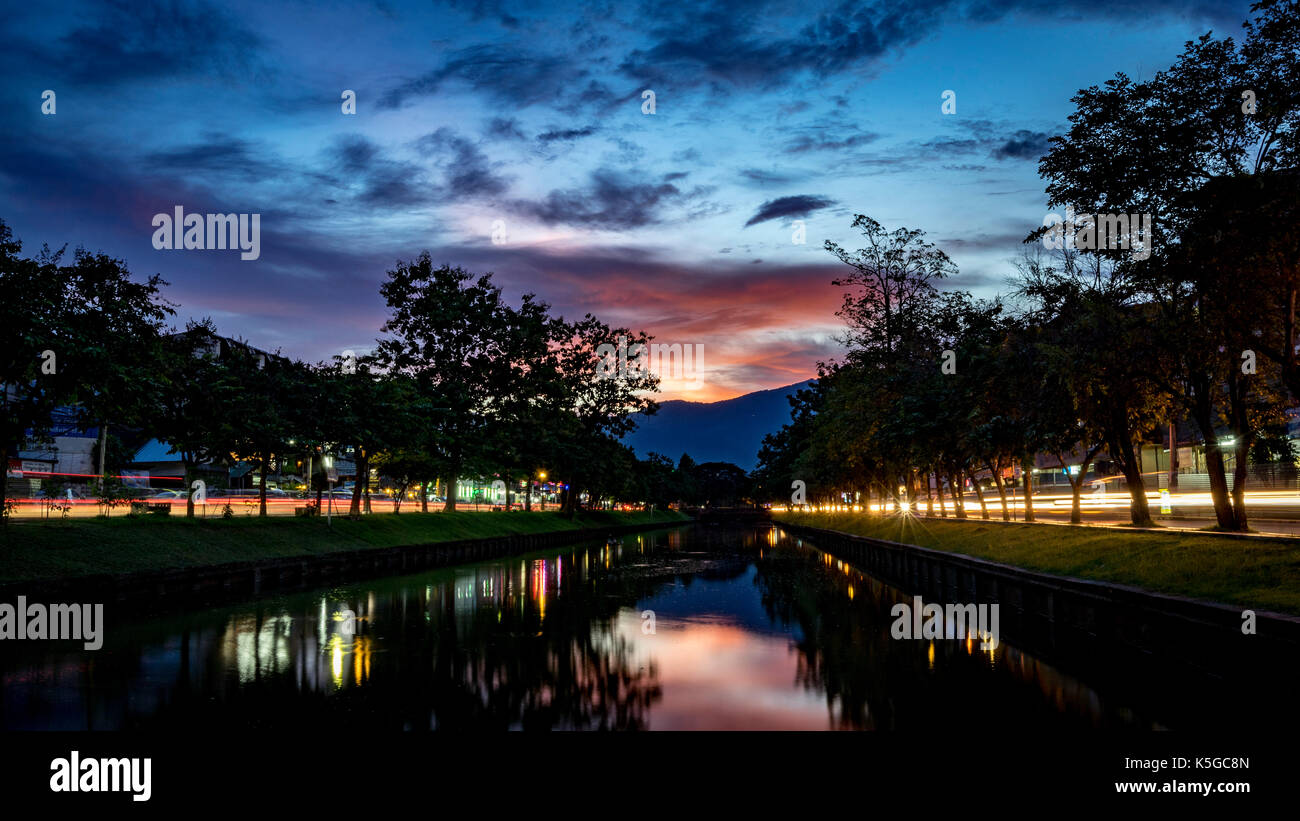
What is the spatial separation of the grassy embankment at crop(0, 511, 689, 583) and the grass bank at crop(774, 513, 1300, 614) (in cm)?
2764

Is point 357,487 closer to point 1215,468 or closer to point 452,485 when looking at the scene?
point 452,485

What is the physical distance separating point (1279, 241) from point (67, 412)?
257ft

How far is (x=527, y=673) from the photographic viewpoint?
16.9 m

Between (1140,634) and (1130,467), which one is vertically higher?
(1130,467)

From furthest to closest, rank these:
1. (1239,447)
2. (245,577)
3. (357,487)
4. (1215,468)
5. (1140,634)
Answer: (357,487) → (245,577) → (1215,468) → (1239,447) → (1140,634)

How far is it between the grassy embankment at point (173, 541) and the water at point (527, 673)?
106 inches

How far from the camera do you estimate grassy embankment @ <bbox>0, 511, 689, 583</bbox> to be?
78.7ft

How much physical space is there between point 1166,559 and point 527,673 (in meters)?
14.9

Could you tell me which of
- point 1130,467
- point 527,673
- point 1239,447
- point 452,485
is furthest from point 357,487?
point 1239,447

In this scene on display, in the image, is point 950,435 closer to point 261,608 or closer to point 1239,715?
point 1239,715

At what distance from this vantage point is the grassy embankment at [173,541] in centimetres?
2398

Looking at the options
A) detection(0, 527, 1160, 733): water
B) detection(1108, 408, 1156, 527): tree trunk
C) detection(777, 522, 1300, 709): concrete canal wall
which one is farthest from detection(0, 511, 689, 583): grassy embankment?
detection(1108, 408, 1156, 527): tree trunk

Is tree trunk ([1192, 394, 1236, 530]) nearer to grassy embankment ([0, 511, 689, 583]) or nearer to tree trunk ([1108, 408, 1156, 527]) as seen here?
tree trunk ([1108, 408, 1156, 527])
